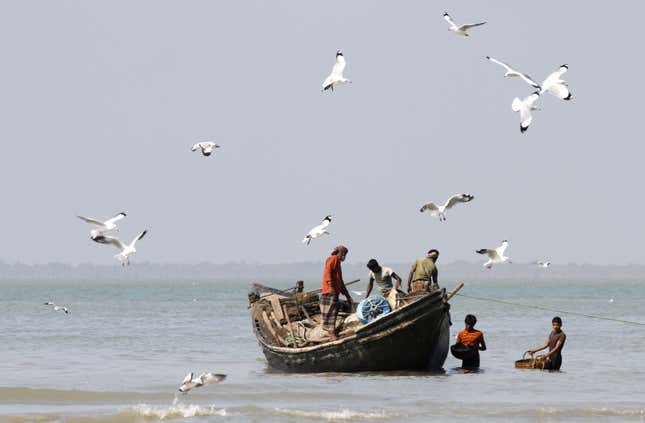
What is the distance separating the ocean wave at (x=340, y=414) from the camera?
18438 millimetres

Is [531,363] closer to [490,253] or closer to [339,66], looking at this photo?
[490,253]

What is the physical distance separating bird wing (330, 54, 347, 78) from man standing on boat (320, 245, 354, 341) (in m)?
3.17

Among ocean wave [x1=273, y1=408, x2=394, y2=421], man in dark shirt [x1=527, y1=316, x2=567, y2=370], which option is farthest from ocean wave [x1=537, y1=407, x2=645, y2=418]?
man in dark shirt [x1=527, y1=316, x2=567, y2=370]

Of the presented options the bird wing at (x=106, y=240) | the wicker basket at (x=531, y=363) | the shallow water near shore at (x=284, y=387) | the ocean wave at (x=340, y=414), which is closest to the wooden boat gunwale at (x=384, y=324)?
the shallow water near shore at (x=284, y=387)

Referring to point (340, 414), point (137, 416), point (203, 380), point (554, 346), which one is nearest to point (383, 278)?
point (554, 346)

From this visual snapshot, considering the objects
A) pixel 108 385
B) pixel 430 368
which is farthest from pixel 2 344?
pixel 430 368

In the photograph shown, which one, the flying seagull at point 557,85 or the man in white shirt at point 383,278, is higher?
the flying seagull at point 557,85

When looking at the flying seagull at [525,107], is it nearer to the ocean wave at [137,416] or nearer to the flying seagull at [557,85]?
the flying seagull at [557,85]

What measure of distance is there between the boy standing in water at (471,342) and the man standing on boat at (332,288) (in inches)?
99.2

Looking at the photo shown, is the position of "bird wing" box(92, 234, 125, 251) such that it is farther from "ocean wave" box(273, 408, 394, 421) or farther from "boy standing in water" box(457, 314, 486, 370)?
"boy standing in water" box(457, 314, 486, 370)

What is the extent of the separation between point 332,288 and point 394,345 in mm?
1549

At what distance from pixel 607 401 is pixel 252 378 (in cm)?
734

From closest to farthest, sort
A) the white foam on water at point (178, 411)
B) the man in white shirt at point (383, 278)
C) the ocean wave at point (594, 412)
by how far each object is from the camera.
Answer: the white foam on water at point (178, 411), the ocean wave at point (594, 412), the man in white shirt at point (383, 278)

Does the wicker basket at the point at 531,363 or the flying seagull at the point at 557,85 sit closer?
the flying seagull at the point at 557,85
